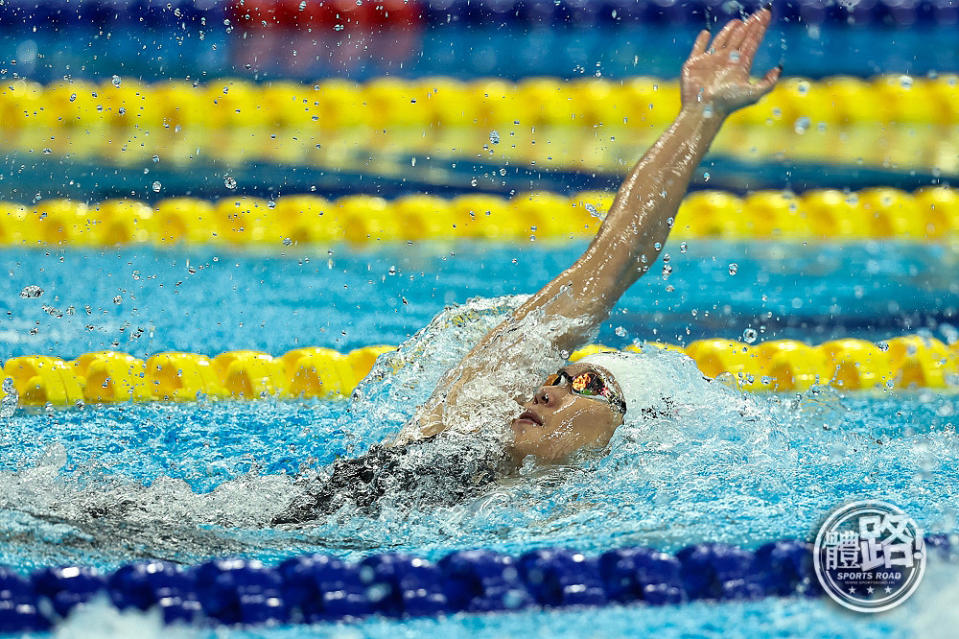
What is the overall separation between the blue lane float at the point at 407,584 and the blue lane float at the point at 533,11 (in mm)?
5140

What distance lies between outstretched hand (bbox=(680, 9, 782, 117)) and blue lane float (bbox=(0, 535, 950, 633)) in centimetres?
79

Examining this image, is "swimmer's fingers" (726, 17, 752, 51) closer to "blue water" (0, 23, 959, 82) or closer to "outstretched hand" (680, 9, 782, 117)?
"outstretched hand" (680, 9, 782, 117)

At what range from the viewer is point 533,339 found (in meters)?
2.18

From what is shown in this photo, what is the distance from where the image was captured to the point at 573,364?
83.3 inches

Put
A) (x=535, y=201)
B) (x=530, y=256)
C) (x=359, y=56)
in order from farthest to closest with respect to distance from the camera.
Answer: (x=359, y=56), (x=535, y=201), (x=530, y=256)

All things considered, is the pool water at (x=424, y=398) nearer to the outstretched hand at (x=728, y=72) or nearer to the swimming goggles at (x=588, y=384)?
the swimming goggles at (x=588, y=384)

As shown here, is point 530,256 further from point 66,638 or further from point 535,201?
point 66,638

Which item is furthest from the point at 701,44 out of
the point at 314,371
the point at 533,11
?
the point at 533,11

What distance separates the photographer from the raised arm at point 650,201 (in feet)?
6.91

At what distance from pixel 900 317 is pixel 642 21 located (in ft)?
11.6

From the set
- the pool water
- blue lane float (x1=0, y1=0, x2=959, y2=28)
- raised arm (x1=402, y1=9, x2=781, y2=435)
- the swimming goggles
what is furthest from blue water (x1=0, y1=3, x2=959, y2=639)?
blue lane float (x1=0, y1=0, x2=959, y2=28)

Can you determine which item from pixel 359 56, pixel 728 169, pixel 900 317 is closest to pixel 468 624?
pixel 900 317

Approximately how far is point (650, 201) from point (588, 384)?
1.17ft

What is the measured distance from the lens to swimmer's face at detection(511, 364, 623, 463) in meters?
2.02
